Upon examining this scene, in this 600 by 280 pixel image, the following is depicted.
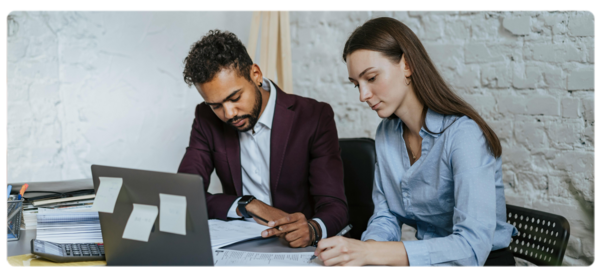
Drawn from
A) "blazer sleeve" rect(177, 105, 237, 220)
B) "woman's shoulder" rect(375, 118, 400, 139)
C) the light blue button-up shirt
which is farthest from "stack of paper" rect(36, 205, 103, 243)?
"woman's shoulder" rect(375, 118, 400, 139)

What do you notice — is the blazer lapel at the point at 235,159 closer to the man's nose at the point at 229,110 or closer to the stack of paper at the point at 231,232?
the man's nose at the point at 229,110

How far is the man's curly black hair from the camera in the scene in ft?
4.91

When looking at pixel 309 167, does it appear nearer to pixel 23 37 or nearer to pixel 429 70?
pixel 429 70

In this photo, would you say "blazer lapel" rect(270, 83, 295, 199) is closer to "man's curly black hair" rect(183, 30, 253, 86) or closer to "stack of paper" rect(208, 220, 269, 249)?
"man's curly black hair" rect(183, 30, 253, 86)

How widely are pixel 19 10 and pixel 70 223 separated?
58.0 inches

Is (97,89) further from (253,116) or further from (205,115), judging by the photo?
(253,116)

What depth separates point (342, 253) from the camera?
96 cm

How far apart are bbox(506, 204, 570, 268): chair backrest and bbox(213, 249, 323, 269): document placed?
1.98 feet

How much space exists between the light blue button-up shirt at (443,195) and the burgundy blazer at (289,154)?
265 mm

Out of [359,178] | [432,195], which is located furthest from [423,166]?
[359,178]

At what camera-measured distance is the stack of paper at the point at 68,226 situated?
116 centimetres

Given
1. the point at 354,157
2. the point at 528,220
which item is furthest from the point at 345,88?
the point at 528,220

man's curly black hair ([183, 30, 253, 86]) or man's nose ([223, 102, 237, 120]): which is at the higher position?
man's curly black hair ([183, 30, 253, 86])

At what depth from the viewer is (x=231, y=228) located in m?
1.27
